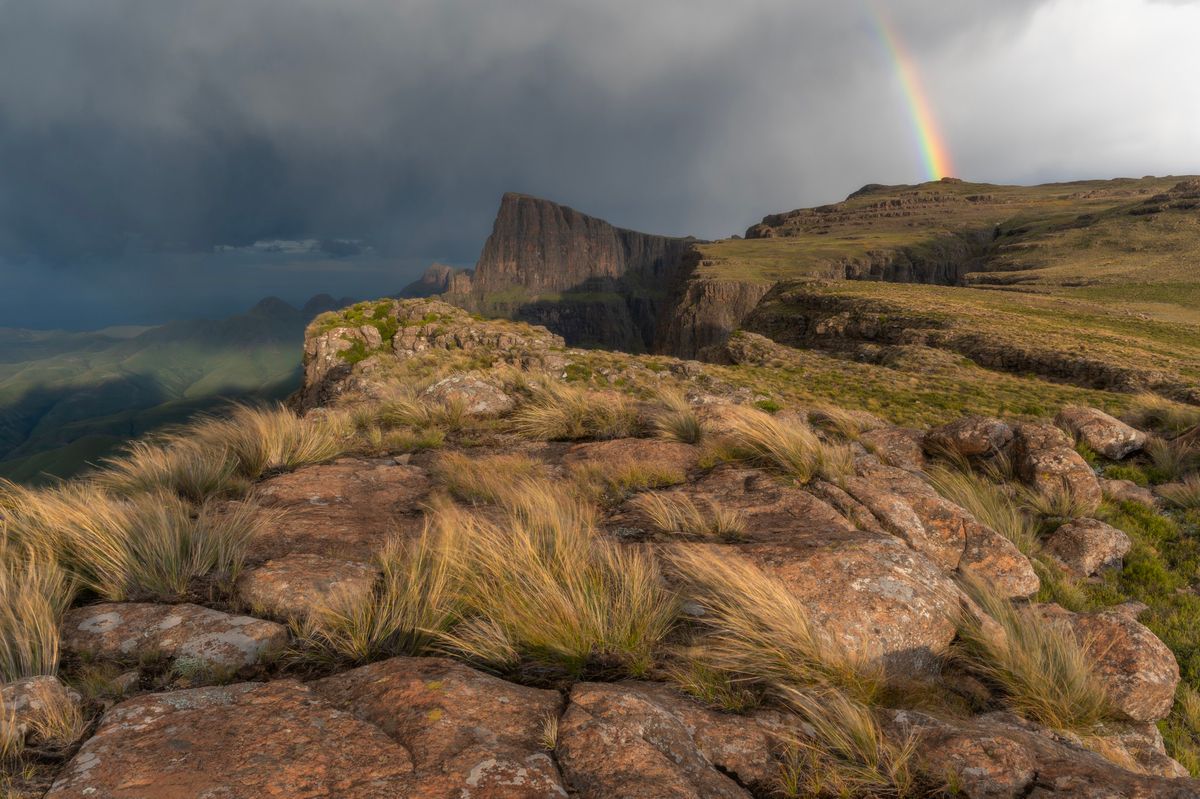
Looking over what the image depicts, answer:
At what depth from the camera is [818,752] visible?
2.20 meters

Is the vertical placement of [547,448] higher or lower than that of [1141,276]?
lower

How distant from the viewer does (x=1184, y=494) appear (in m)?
7.29

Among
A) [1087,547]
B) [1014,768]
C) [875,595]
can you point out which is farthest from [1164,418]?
[1014,768]

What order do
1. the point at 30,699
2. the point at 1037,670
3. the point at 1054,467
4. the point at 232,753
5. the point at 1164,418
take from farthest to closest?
the point at 1164,418, the point at 1054,467, the point at 1037,670, the point at 30,699, the point at 232,753

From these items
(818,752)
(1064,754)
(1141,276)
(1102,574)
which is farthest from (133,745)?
(1141,276)

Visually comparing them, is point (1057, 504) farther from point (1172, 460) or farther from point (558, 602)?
point (558, 602)

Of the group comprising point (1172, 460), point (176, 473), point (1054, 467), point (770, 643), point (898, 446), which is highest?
point (176, 473)

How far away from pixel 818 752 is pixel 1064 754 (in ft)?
3.64

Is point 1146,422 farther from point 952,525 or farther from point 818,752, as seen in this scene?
point 818,752

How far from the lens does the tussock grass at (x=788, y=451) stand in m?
5.50

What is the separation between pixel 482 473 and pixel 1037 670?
4602 mm

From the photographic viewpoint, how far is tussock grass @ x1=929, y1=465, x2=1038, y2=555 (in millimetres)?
6094

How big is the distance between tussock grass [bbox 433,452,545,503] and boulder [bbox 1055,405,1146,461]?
31.7 ft

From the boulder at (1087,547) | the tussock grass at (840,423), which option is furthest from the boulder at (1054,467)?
the tussock grass at (840,423)
